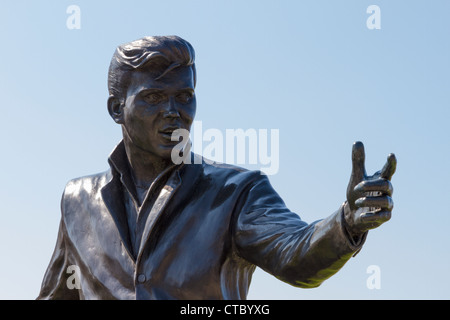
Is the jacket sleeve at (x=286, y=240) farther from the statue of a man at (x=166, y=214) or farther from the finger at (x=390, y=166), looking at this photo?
the finger at (x=390, y=166)

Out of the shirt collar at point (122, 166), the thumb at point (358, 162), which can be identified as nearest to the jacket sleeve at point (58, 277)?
the shirt collar at point (122, 166)

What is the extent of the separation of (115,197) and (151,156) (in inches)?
18.1

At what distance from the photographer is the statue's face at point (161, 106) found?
8.61m

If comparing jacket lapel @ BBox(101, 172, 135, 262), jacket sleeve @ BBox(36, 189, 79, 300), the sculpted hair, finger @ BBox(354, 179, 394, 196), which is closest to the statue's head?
the sculpted hair

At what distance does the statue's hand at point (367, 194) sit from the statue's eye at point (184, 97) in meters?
2.05

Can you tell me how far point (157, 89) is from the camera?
861 centimetres

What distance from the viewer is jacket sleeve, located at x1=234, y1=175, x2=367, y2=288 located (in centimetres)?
742

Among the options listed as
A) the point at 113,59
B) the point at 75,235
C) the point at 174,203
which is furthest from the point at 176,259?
the point at 113,59

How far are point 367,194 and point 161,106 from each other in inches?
89.1

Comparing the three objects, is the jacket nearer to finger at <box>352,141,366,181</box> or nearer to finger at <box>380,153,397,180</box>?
finger at <box>352,141,366,181</box>

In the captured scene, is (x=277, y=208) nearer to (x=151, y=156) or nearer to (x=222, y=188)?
(x=222, y=188)

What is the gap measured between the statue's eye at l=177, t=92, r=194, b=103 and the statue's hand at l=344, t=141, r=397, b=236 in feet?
6.72

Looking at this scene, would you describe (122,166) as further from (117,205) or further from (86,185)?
(86,185)

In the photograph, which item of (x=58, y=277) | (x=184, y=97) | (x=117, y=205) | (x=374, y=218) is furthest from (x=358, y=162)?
(x=58, y=277)
